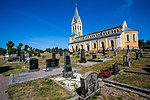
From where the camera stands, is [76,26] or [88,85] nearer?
[88,85]

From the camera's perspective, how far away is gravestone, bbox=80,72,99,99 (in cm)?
459

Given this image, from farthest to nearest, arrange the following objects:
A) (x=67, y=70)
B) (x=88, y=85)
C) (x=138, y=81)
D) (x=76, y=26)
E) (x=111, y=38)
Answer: (x=76, y=26) < (x=111, y=38) < (x=67, y=70) < (x=138, y=81) < (x=88, y=85)

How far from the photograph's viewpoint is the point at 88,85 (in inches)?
186

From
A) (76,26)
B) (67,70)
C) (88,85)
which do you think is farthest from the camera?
(76,26)

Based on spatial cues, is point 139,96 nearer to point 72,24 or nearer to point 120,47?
→ point 120,47

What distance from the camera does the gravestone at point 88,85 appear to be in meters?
4.59

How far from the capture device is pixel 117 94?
15.5ft

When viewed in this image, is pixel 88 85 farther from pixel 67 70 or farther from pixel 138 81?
pixel 67 70

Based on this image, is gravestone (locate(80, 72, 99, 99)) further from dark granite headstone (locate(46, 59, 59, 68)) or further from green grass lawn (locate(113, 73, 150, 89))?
dark granite headstone (locate(46, 59, 59, 68))

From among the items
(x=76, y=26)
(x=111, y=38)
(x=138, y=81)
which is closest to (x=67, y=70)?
(x=138, y=81)

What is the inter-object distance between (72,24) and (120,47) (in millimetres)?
39326

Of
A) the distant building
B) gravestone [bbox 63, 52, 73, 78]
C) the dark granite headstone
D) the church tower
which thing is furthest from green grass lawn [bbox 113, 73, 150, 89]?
the church tower

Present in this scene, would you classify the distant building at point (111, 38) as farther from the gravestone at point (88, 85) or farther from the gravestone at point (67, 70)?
the gravestone at point (88, 85)

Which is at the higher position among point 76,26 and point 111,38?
point 76,26
